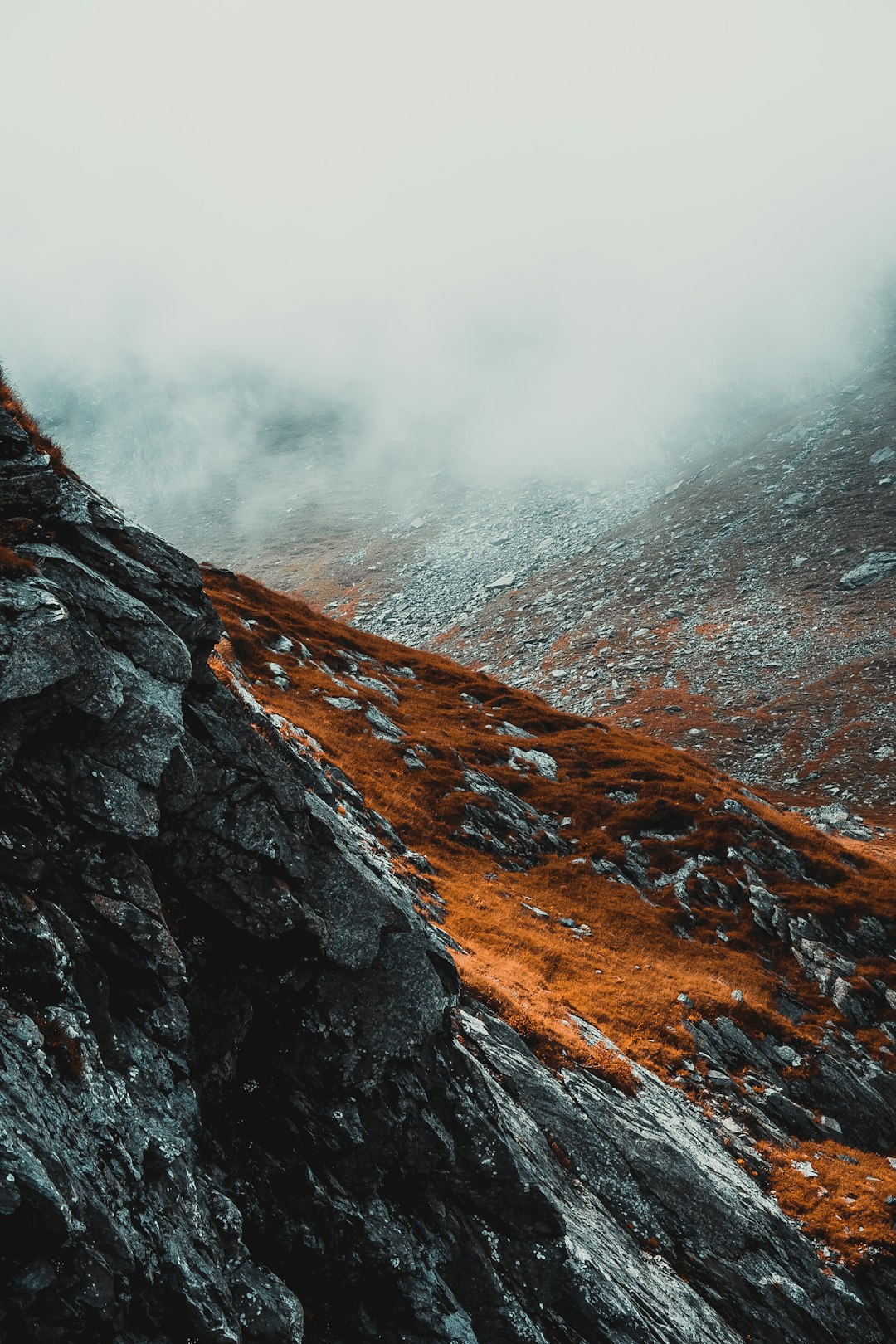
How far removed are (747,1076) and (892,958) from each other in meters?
16.9

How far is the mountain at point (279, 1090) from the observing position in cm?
992

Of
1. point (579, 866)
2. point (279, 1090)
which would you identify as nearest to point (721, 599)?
point (579, 866)

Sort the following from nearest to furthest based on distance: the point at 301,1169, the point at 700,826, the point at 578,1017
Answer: the point at 301,1169
the point at 578,1017
the point at 700,826

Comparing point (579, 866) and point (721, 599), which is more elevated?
point (721, 599)

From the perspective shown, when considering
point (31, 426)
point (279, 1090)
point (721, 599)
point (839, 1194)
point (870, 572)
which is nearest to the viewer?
point (279, 1090)

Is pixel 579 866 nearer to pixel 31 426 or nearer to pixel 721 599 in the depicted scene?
pixel 31 426

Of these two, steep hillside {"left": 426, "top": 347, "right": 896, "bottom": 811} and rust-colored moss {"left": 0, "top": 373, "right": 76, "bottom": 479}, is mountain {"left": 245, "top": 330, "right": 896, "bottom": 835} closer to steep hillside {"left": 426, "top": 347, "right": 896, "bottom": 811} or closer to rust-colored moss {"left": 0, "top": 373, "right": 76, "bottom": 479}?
steep hillside {"left": 426, "top": 347, "right": 896, "bottom": 811}

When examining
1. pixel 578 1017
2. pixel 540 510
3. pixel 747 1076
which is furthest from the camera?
pixel 540 510

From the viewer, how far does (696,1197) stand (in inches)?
781

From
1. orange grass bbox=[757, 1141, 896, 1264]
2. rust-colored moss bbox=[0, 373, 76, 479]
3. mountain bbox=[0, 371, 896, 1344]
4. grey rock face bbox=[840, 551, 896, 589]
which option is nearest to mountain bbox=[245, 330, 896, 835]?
grey rock face bbox=[840, 551, 896, 589]

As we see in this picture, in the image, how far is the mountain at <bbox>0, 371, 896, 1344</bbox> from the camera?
391 inches

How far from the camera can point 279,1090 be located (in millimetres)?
13539

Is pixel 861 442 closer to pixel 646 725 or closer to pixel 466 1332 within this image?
pixel 646 725

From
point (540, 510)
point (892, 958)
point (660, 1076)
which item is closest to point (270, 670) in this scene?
point (660, 1076)
